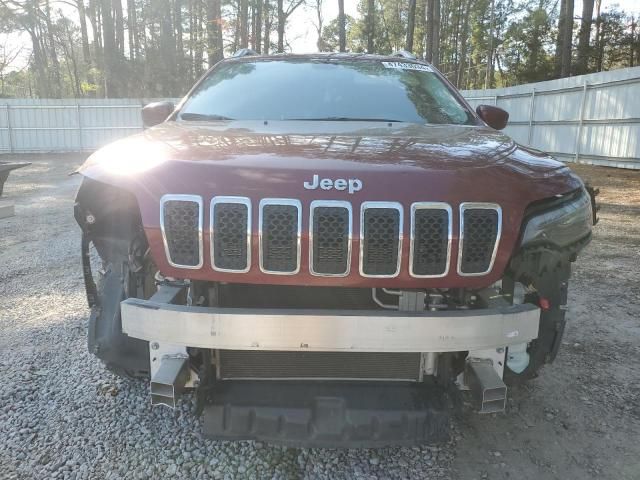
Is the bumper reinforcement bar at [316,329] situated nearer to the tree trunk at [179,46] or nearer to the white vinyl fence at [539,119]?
the white vinyl fence at [539,119]

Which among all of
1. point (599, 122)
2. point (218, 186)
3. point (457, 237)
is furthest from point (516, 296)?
point (599, 122)

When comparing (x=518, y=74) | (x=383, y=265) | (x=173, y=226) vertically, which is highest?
(x=518, y=74)

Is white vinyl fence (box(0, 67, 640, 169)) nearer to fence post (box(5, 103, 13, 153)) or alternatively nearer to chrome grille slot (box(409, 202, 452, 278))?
fence post (box(5, 103, 13, 153))

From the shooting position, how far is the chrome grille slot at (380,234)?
191 cm

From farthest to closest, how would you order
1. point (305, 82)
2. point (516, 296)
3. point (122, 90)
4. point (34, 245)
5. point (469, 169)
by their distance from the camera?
point (122, 90), point (34, 245), point (305, 82), point (516, 296), point (469, 169)

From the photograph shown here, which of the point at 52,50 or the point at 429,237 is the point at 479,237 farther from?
the point at 52,50

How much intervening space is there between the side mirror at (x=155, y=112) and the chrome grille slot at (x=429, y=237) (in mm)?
2380

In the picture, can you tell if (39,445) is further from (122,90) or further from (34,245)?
(122,90)

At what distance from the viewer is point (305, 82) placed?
11.7 ft

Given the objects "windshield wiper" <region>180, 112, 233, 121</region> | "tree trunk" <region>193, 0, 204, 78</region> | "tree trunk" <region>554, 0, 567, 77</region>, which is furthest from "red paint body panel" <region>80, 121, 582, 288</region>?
"tree trunk" <region>193, 0, 204, 78</region>

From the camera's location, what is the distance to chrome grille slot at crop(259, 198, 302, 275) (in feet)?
6.26

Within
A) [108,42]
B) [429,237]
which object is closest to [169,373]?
[429,237]

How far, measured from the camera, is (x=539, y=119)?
16.2m

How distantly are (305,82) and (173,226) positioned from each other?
75.6 inches
